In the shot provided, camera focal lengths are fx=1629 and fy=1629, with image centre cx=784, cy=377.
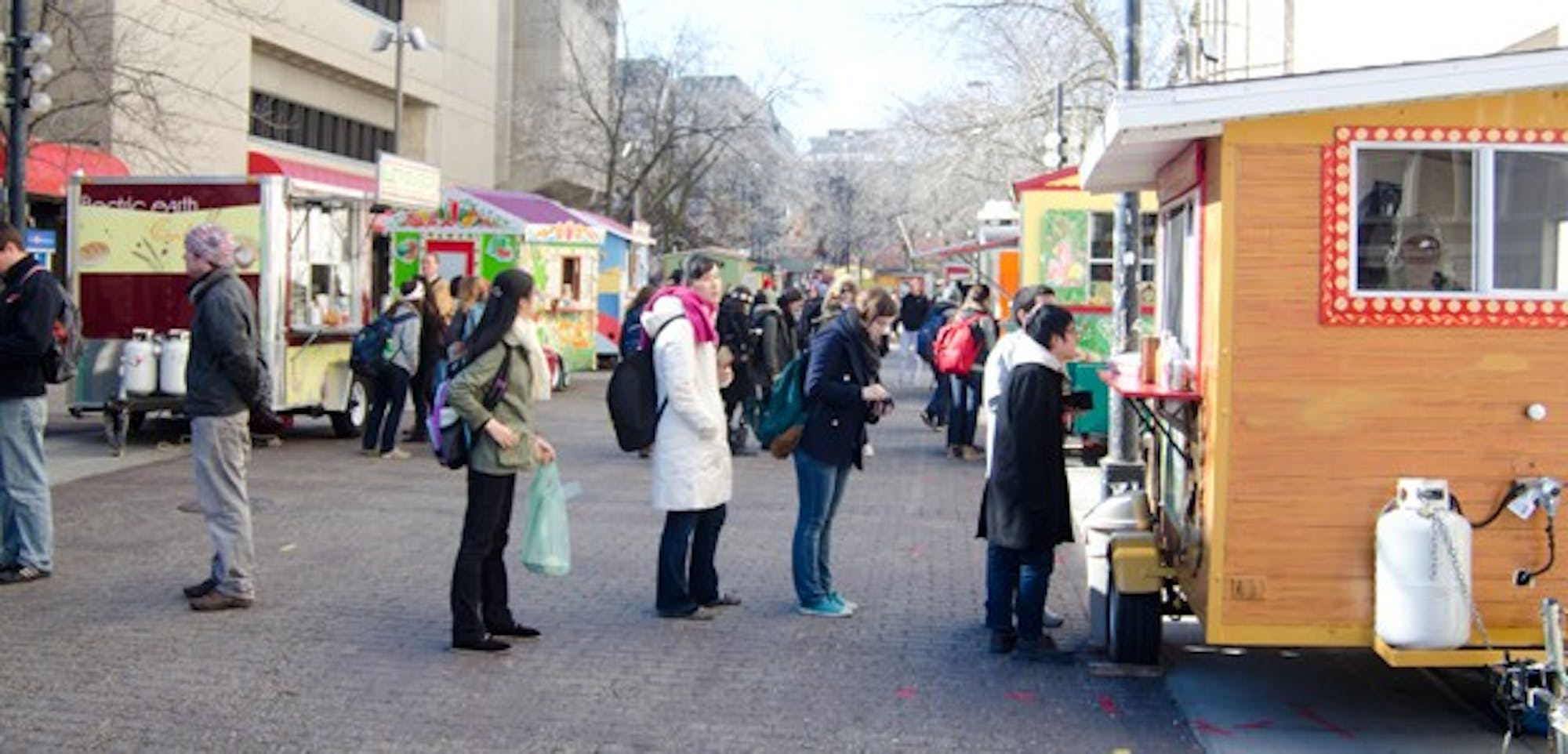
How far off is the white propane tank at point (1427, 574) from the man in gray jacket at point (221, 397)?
5247mm

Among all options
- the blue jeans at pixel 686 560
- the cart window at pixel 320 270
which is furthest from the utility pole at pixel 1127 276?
the cart window at pixel 320 270

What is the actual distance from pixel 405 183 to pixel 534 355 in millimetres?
11119

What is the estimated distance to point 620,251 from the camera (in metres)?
32.2

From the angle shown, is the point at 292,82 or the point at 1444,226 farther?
the point at 292,82

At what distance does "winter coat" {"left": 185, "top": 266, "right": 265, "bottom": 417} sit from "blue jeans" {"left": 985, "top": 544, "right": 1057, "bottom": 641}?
12.2 ft

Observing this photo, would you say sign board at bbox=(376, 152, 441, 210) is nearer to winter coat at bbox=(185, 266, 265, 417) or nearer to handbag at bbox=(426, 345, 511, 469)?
winter coat at bbox=(185, 266, 265, 417)

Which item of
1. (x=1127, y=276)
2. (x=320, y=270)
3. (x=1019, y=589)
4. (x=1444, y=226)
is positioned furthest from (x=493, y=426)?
(x=320, y=270)


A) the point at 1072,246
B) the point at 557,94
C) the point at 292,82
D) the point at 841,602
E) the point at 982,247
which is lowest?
the point at 841,602

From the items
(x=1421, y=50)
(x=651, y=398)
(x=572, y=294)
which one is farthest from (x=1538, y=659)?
(x=572, y=294)

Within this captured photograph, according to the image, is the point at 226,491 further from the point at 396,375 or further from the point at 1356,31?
the point at 1356,31

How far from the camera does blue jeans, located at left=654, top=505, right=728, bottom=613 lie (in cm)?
817

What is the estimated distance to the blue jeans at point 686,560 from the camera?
322 inches

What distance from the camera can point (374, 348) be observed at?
14789 millimetres

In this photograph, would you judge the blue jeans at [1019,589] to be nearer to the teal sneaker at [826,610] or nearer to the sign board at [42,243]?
the teal sneaker at [826,610]
